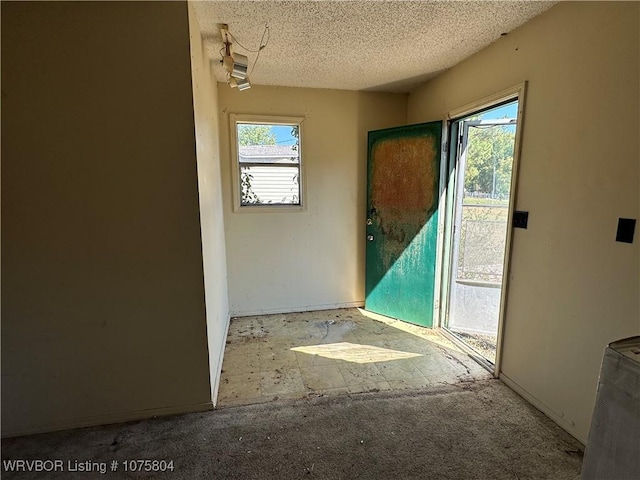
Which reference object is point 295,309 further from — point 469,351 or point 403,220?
point 469,351

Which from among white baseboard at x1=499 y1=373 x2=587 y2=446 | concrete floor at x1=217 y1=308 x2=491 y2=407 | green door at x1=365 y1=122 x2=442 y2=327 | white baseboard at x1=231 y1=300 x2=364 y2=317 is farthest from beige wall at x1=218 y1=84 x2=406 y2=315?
white baseboard at x1=499 y1=373 x2=587 y2=446

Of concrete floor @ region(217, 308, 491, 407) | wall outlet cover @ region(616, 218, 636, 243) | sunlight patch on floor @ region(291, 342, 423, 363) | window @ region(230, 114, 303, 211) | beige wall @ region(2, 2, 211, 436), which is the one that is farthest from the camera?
window @ region(230, 114, 303, 211)

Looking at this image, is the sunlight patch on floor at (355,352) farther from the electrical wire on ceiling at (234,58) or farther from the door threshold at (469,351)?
the electrical wire on ceiling at (234,58)

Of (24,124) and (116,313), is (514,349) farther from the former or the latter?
(24,124)

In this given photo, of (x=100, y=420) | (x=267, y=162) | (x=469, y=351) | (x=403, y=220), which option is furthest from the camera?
(x=267, y=162)

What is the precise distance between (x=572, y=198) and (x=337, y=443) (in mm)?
1810

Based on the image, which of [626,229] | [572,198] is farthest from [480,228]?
[626,229]

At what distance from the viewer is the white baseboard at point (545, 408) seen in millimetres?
1693

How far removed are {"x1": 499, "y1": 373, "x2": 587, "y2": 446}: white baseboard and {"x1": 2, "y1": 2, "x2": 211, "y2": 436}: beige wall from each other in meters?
2.01

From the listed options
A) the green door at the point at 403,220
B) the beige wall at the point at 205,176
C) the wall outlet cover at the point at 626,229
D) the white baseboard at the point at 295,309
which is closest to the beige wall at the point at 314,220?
the white baseboard at the point at 295,309

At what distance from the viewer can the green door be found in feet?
9.56

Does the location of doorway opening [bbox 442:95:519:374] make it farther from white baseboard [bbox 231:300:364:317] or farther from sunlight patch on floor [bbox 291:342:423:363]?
white baseboard [bbox 231:300:364:317]

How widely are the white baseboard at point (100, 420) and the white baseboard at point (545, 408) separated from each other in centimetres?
197

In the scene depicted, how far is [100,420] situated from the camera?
71.0 inches
